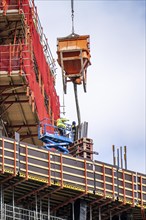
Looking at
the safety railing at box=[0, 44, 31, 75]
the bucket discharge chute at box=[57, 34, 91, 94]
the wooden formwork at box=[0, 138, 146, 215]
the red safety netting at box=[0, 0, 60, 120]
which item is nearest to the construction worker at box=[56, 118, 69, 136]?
the red safety netting at box=[0, 0, 60, 120]

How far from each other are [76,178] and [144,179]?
9802 millimetres

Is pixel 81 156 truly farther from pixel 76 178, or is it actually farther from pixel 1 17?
pixel 1 17

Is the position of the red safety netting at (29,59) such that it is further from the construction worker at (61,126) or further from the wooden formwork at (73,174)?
the wooden formwork at (73,174)

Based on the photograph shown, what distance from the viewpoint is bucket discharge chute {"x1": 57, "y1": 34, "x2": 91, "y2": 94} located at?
172625mm

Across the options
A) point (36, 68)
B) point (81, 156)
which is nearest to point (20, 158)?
point (81, 156)

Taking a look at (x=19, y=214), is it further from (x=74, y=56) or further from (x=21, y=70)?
(x=74, y=56)

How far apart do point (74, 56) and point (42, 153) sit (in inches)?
902

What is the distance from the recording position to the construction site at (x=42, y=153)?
15112 centimetres

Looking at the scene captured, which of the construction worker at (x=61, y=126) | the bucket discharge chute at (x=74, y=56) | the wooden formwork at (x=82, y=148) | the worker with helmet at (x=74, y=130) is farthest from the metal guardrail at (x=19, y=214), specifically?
the bucket discharge chute at (x=74, y=56)

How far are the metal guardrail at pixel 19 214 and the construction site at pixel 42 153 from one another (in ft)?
0.28

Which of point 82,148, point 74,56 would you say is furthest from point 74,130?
point 74,56

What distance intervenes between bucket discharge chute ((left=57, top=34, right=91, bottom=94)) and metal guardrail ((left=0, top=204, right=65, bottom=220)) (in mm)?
21699

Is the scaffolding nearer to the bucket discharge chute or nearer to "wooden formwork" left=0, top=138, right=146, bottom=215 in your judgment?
the bucket discharge chute

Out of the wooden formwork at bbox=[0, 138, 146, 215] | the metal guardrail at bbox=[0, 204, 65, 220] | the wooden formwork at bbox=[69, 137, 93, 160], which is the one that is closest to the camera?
the wooden formwork at bbox=[0, 138, 146, 215]
